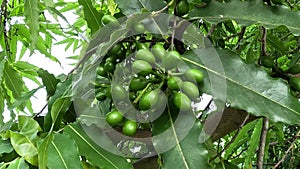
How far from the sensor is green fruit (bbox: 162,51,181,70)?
1.87 ft

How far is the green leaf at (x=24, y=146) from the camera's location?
0.62 metres

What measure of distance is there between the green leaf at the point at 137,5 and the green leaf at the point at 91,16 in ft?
0.31

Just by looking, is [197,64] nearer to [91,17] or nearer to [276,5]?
[276,5]

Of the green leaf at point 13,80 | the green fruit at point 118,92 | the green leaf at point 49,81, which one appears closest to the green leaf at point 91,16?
the green leaf at point 49,81

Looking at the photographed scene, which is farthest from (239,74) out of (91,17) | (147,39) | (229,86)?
(91,17)

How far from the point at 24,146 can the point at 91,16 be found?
249 mm

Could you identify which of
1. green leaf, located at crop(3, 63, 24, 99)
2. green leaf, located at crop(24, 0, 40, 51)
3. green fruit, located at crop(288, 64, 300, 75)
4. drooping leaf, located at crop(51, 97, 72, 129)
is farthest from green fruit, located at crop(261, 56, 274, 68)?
green leaf, located at crop(3, 63, 24, 99)

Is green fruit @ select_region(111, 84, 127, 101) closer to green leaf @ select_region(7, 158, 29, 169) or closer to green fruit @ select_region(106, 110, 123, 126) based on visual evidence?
green fruit @ select_region(106, 110, 123, 126)

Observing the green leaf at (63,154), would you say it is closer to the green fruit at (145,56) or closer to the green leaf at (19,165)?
the green leaf at (19,165)

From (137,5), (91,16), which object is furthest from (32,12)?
(137,5)

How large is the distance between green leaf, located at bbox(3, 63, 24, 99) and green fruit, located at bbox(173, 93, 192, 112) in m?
0.78

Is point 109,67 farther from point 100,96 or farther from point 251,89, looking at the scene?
point 251,89

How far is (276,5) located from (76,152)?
306 mm

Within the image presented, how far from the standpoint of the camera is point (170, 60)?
1.87 feet
